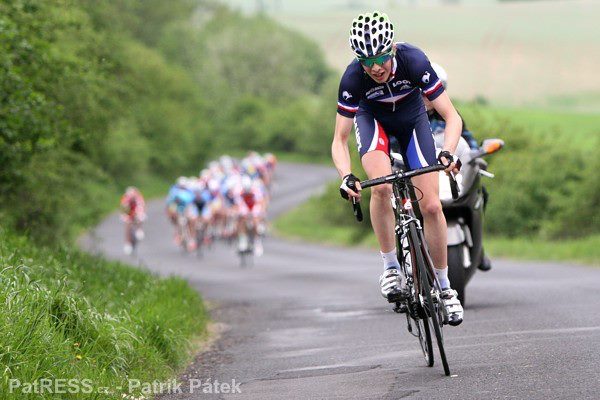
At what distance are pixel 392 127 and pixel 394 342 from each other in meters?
1.98

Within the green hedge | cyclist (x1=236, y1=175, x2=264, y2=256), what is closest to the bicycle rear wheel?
the green hedge

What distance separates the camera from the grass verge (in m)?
6.97

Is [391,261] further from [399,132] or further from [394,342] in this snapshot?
[394,342]

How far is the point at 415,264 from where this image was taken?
8164mm

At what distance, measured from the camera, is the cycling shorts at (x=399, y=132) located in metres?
8.57

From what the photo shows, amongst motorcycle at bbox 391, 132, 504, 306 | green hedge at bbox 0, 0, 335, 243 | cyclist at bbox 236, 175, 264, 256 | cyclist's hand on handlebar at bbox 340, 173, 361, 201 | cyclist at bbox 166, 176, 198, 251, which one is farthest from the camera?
cyclist at bbox 166, 176, 198, 251

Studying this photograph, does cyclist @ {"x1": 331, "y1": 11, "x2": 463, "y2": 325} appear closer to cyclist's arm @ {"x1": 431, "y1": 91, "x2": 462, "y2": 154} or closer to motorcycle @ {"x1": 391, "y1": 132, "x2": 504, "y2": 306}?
cyclist's arm @ {"x1": 431, "y1": 91, "x2": 462, "y2": 154}

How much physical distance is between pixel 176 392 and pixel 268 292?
9.26 m

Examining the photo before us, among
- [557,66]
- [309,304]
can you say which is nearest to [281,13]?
[557,66]

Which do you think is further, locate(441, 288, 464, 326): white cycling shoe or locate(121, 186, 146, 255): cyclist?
locate(121, 186, 146, 255): cyclist

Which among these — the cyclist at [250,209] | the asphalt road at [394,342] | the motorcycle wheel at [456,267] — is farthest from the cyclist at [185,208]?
the motorcycle wheel at [456,267]

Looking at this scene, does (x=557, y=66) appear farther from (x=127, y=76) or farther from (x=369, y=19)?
(x=369, y=19)

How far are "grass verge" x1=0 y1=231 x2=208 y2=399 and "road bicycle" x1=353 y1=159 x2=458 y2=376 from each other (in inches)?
69.2

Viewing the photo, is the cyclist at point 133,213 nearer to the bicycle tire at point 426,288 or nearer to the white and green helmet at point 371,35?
the bicycle tire at point 426,288
